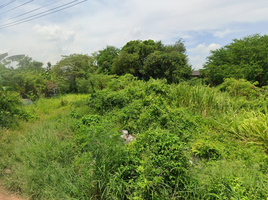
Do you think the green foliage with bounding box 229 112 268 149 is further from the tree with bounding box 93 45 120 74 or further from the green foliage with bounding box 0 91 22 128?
the tree with bounding box 93 45 120 74

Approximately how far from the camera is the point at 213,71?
15.7 meters

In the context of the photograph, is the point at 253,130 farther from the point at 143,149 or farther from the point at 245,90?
the point at 245,90

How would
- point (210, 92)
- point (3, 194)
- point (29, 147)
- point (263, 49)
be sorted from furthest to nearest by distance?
point (263, 49), point (210, 92), point (29, 147), point (3, 194)

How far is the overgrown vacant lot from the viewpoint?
230 centimetres

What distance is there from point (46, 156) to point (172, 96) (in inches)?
176

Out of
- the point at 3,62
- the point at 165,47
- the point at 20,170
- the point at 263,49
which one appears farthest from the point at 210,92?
the point at 165,47

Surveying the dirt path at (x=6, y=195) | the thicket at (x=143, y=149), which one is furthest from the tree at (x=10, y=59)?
the dirt path at (x=6, y=195)

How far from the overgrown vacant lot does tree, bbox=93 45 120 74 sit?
53.1 ft

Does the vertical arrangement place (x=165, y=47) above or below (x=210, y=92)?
above

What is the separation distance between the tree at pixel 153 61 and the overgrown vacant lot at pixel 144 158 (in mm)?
11615

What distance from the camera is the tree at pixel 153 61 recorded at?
16406 mm

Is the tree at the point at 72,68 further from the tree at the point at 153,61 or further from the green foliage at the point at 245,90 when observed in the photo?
the green foliage at the point at 245,90

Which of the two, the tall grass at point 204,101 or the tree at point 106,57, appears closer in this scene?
the tall grass at point 204,101

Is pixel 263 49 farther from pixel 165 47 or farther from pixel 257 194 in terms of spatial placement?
pixel 257 194
